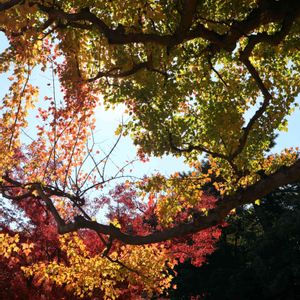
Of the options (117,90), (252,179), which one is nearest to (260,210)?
(252,179)

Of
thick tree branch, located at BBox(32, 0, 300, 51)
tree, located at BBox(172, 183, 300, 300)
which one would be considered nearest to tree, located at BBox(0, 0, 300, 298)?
thick tree branch, located at BBox(32, 0, 300, 51)

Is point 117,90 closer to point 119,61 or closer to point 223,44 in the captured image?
point 119,61

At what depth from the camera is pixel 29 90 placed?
6.25 metres

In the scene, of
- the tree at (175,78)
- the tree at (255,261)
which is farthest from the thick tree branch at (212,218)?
the tree at (255,261)

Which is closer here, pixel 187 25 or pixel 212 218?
pixel 212 218

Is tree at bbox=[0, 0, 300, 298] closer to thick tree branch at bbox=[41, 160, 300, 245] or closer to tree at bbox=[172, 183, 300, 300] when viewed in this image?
thick tree branch at bbox=[41, 160, 300, 245]

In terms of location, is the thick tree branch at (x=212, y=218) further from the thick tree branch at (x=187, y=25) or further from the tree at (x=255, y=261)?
the tree at (x=255, y=261)

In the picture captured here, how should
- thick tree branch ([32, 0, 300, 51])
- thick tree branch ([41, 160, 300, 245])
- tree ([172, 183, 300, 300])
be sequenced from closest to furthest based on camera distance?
thick tree branch ([41, 160, 300, 245]) → thick tree branch ([32, 0, 300, 51]) → tree ([172, 183, 300, 300])

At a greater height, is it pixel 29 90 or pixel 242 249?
pixel 242 249

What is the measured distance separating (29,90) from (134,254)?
4456mm

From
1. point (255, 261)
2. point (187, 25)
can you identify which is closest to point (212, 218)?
point (187, 25)

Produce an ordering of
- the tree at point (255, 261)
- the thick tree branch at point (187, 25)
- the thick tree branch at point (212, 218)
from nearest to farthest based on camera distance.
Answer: the thick tree branch at point (212, 218) → the thick tree branch at point (187, 25) → the tree at point (255, 261)

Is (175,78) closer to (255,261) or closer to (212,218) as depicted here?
(212,218)

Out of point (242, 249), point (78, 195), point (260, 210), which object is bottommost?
point (78, 195)
